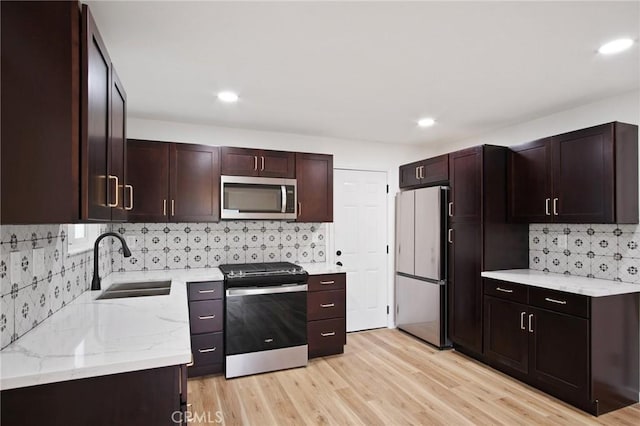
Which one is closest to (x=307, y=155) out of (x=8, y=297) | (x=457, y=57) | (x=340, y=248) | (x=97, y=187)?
(x=340, y=248)

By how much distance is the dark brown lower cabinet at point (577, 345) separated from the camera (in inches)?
99.9

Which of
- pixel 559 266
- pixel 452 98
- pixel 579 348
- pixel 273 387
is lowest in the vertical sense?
pixel 273 387

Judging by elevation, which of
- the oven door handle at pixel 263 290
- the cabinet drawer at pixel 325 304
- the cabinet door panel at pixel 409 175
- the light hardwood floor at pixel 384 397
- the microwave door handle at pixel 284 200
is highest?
the cabinet door panel at pixel 409 175

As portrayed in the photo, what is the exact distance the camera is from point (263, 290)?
324cm

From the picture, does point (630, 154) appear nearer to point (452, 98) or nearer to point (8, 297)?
point (452, 98)

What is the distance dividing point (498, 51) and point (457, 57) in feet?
0.74

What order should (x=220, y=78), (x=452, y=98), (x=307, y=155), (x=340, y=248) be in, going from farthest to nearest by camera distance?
(x=340, y=248)
(x=307, y=155)
(x=452, y=98)
(x=220, y=78)

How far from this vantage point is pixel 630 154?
275 cm

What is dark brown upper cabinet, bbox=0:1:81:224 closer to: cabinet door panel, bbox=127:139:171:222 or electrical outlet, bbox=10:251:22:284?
electrical outlet, bbox=10:251:22:284

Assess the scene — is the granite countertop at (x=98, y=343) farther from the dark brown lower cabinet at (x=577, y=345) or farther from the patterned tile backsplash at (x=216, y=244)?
the dark brown lower cabinet at (x=577, y=345)

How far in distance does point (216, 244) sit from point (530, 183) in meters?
3.12

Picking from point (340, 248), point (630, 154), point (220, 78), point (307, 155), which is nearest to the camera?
point (220, 78)

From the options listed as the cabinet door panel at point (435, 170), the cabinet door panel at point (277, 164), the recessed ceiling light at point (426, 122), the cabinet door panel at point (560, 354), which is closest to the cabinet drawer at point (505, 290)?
the cabinet door panel at point (560, 354)

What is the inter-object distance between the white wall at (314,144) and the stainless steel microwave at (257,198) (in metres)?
0.60
